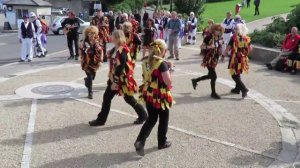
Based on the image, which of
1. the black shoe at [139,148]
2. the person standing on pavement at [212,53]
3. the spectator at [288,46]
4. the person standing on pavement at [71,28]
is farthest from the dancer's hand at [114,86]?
the person standing on pavement at [71,28]

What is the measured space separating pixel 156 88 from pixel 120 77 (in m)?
1.20

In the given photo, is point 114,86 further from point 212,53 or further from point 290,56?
point 290,56

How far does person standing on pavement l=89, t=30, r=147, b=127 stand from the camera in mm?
6656

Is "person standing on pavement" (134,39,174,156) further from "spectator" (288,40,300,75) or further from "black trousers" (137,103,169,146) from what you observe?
"spectator" (288,40,300,75)

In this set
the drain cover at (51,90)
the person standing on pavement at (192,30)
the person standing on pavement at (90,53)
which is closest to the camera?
the person standing on pavement at (90,53)

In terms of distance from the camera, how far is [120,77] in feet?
22.3

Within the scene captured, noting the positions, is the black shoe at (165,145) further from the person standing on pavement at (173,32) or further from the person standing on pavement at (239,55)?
the person standing on pavement at (173,32)

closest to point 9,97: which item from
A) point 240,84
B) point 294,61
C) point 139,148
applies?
point 139,148

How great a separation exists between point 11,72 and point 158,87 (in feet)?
25.1

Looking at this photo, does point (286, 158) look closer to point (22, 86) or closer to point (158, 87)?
point (158, 87)

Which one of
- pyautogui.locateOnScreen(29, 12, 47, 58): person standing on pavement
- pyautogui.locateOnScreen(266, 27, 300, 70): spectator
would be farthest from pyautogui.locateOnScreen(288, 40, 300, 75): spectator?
pyautogui.locateOnScreen(29, 12, 47, 58): person standing on pavement

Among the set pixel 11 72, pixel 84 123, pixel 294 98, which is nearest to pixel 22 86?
pixel 11 72

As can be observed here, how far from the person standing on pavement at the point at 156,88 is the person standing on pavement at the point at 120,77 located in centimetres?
90

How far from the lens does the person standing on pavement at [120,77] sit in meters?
6.66
